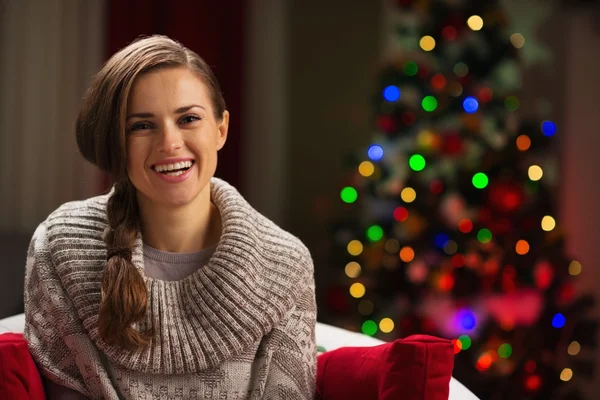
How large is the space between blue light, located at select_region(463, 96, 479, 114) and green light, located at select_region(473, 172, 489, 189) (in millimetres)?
259

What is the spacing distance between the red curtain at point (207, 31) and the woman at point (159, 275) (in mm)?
1891

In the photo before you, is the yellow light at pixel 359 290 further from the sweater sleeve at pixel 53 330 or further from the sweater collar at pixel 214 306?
the sweater sleeve at pixel 53 330

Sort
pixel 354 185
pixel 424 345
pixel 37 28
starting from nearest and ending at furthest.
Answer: pixel 424 345, pixel 37 28, pixel 354 185

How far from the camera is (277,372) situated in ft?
6.57

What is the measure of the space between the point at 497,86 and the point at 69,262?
2.21 meters

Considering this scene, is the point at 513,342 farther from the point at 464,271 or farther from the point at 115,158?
the point at 115,158

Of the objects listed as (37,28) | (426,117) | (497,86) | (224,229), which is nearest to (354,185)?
(426,117)

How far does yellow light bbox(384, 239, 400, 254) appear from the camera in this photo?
3688 millimetres

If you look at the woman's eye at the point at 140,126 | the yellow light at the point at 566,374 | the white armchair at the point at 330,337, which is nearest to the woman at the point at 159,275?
the woman's eye at the point at 140,126

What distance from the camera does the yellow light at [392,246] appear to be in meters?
3.69

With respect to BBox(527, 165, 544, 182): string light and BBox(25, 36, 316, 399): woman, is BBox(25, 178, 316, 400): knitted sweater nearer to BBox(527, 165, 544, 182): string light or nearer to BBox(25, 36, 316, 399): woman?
BBox(25, 36, 316, 399): woman

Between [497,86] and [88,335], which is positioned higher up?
[497,86]

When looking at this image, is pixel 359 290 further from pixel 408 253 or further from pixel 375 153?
pixel 375 153

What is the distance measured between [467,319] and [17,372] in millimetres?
2142
